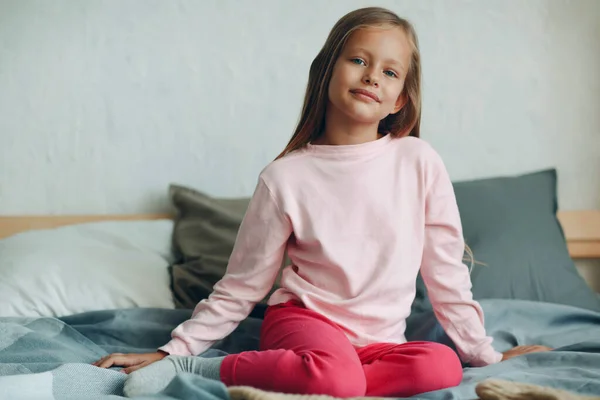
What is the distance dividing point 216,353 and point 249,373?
273mm

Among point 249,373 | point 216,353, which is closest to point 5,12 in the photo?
point 216,353

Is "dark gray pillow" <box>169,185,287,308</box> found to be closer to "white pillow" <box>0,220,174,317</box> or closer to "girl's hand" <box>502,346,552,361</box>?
"white pillow" <box>0,220,174,317</box>

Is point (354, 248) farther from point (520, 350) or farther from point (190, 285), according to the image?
point (190, 285)

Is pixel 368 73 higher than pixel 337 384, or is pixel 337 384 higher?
pixel 368 73

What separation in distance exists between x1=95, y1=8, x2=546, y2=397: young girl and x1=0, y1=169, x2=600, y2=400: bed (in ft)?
0.35

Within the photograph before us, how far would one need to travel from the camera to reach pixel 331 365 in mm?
1124

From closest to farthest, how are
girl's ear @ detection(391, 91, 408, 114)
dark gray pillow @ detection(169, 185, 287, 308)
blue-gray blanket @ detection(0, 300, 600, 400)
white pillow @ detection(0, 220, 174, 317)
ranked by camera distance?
1. blue-gray blanket @ detection(0, 300, 600, 400)
2. girl's ear @ detection(391, 91, 408, 114)
3. white pillow @ detection(0, 220, 174, 317)
4. dark gray pillow @ detection(169, 185, 287, 308)

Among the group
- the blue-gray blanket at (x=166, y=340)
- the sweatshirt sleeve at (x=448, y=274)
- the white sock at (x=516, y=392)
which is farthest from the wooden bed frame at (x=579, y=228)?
the white sock at (x=516, y=392)

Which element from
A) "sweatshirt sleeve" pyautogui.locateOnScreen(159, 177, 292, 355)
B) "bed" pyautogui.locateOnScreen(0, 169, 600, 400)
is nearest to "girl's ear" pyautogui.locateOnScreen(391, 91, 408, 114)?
"sweatshirt sleeve" pyautogui.locateOnScreen(159, 177, 292, 355)

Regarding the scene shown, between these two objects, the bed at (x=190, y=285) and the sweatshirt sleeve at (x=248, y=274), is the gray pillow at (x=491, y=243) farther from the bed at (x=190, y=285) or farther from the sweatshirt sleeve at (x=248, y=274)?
the sweatshirt sleeve at (x=248, y=274)

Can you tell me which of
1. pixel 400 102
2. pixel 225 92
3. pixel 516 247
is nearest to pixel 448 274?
pixel 400 102

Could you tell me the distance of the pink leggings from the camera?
1.11 m

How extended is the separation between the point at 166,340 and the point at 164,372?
327mm

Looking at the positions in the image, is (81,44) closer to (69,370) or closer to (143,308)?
(143,308)
